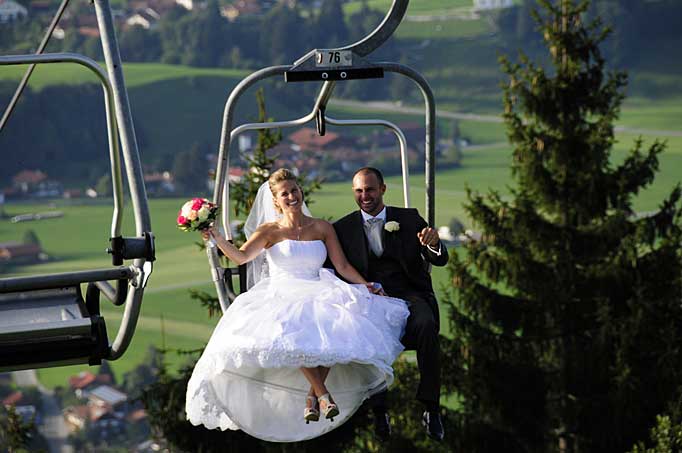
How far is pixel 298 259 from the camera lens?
5.49 meters

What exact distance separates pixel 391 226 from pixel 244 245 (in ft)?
1.94

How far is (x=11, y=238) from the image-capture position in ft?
227

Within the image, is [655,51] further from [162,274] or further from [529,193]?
[529,193]

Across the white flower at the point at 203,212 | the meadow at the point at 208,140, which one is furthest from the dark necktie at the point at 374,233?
the meadow at the point at 208,140

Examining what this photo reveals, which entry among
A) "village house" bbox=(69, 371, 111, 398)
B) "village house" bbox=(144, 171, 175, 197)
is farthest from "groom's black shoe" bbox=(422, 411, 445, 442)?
"village house" bbox=(144, 171, 175, 197)

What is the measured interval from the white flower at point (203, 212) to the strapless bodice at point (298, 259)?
39cm

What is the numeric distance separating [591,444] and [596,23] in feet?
19.3

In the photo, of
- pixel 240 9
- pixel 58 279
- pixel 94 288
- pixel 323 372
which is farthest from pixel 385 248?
pixel 240 9

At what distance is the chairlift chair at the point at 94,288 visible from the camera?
437 centimetres

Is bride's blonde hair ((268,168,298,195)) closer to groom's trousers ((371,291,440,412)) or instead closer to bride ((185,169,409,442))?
bride ((185,169,409,442))

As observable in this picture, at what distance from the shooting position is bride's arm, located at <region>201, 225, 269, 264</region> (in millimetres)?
5273

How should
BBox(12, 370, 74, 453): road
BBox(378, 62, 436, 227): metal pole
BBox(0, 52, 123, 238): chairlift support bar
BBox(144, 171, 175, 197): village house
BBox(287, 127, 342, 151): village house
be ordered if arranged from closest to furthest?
BBox(0, 52, 123, 238): chairlift support bar → BBox(378, 62, 436, 227): metal pole → BBox(287, 127, 342, 151): village house → BBox(12, 370, 74, 453): road → BBox(144, 171, 175, 197): village house

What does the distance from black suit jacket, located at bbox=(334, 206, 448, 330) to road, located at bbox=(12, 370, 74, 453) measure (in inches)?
2101

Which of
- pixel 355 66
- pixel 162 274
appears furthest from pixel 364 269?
pixel 162 274
